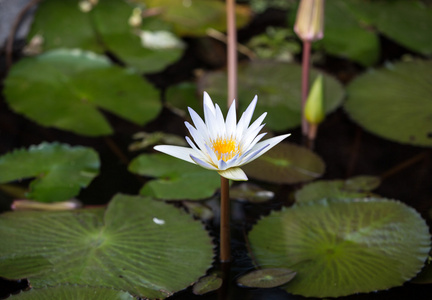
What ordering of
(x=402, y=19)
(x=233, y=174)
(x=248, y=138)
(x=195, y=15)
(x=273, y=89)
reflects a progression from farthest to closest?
(x=195, y=15) < (x=402, y=19) < (x=273, y=89) < (x=248, y=138) < (x=233, y=174)

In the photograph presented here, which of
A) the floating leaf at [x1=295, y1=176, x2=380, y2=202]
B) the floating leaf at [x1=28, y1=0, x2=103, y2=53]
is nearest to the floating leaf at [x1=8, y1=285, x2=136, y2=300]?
the floating leaf at [x1=295, y1=176, x2=380, y2=202]

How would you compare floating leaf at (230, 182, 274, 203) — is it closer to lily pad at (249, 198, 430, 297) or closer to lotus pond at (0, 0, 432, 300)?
lotus pond at (0, 0, 432, 300)

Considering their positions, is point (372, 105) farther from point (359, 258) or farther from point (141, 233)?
point (141, 233)

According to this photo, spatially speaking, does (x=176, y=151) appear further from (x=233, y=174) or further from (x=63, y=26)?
(x=63, y=26)

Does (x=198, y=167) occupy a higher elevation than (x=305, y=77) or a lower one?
lower

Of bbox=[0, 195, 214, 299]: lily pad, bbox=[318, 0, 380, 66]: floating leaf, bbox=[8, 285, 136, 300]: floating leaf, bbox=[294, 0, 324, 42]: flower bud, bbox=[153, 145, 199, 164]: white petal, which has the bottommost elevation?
bbox=[8, 285, 136, 300]: floating leaf

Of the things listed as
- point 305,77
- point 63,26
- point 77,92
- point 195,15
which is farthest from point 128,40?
point 305,77

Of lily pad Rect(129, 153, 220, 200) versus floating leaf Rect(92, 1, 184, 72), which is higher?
floating leaf Rect(92, 1, 184, 72)

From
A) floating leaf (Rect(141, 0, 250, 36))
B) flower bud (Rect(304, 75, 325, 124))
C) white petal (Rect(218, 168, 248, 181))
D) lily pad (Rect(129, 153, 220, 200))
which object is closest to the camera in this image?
white petal (Rect(218, 168, 248, 181))
